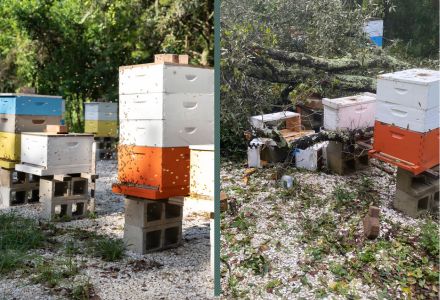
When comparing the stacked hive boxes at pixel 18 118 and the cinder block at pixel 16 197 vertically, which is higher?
the stacked hive boxes at pixel 18 118

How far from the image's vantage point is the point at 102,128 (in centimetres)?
798

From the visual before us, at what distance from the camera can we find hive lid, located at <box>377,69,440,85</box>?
1579mm

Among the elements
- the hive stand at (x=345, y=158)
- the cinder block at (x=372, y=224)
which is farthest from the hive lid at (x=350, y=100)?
the cinder block at (x=372, y=224)

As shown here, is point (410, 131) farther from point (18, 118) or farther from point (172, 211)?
point (18, 118)

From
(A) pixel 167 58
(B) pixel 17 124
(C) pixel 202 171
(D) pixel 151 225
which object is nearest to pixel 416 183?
(C) pixel 202 171

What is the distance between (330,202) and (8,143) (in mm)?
3832

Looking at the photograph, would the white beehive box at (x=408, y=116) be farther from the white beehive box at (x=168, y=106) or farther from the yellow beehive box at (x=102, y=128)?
the yellow beehive box at (x=102, y=128)

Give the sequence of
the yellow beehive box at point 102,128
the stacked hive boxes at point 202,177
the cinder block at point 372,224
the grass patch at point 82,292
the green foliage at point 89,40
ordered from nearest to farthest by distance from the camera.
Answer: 1. the cinder block at point 372,224
2. the grass patch at point 82,292
3. the stacked hive boxes at point 202,177
4. the yellow beehive box at point 102,128
5. the green foliage at point 89,40

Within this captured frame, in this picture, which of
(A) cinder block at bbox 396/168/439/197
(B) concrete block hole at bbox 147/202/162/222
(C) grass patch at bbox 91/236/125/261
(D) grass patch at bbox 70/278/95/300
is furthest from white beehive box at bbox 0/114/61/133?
(A) cinder block at bbox 396/168/439/197

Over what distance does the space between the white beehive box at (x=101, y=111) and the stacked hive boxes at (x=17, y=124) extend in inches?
112

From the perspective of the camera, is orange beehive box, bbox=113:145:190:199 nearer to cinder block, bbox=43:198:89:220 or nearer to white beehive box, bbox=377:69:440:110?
cinder block, bbox=43:198:89:220

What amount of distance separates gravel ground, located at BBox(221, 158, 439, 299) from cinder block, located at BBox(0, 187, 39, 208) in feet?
12.0

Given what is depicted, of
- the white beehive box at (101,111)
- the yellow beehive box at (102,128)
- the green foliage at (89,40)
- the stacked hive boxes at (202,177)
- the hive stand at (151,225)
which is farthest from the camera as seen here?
the green foliage at (89,40)

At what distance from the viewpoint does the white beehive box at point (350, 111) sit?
1.74 meters
